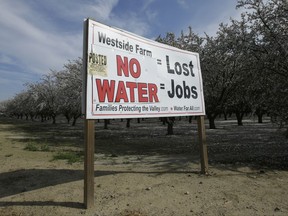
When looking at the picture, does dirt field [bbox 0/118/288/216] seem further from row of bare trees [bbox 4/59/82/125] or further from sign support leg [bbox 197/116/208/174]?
row of bare trees [bbox 4/59/82/125]

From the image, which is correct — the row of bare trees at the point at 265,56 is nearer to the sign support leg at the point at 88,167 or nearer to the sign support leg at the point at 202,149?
the sign support leg at the point at 202,149

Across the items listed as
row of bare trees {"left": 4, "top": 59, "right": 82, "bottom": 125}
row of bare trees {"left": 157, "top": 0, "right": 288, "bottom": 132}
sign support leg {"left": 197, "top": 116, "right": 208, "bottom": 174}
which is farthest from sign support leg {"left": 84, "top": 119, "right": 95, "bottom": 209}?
row of bare trees {"left": 4, "top": 59, "right": 82, "bottom": 125}

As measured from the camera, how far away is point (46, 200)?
534 centimetres

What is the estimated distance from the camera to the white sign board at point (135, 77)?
5163 millimetres

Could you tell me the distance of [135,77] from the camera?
6.03 meters

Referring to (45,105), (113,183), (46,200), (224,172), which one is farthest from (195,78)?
(45,105)

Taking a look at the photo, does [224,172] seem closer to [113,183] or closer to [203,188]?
[203,188]

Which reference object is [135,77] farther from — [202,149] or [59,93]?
[59,93]

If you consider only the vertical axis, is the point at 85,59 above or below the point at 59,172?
above

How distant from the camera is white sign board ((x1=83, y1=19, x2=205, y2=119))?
16.9ft

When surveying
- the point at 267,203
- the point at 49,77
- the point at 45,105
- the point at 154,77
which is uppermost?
the point at 49,77

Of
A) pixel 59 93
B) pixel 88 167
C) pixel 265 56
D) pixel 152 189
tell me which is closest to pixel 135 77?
pixel 88 167

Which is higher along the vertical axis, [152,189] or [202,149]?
[202,149]

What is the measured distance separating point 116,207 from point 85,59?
9.18 ft
